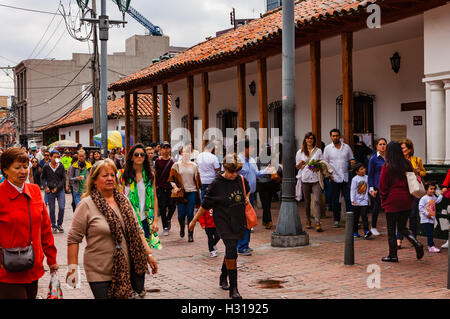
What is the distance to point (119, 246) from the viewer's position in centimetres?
432

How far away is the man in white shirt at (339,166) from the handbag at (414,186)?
2.72 m

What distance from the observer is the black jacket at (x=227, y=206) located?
6.34 meters

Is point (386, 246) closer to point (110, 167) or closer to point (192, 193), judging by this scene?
point (192, 193)

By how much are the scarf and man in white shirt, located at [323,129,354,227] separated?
260 inches

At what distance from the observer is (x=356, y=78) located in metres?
14.5

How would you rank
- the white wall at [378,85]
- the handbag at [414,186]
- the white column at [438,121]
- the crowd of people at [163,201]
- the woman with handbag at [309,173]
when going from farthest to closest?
the white wall at [378,85] → the woman with handbag at [309,173] → the white column at [438,121] → the handbag at [414,186] → the crowd of people at [163,201]

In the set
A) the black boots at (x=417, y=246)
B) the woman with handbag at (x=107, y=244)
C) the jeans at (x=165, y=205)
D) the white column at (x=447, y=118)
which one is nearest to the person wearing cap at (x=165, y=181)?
the jeans at (x=165, y=205)

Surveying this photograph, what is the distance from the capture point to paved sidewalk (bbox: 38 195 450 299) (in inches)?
254

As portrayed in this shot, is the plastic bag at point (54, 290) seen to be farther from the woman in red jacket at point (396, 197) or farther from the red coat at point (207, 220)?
the woman in red jacket at point (396, 197)

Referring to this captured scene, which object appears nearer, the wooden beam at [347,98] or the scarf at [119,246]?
the scarf at [119,246]

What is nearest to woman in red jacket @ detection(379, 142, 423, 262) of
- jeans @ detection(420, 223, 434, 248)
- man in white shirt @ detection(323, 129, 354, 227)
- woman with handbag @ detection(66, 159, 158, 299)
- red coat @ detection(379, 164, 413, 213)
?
red coat @ detection(379, 164, 413, 213)

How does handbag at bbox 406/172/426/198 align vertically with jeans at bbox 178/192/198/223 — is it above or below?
above

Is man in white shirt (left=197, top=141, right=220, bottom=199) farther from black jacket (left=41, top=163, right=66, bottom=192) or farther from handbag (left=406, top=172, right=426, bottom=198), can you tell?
handbag (left=406, top=172, right=426, bottom=198)

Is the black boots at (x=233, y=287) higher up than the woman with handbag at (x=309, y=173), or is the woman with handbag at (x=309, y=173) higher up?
the woman with handbag at (x=309, y=173)
